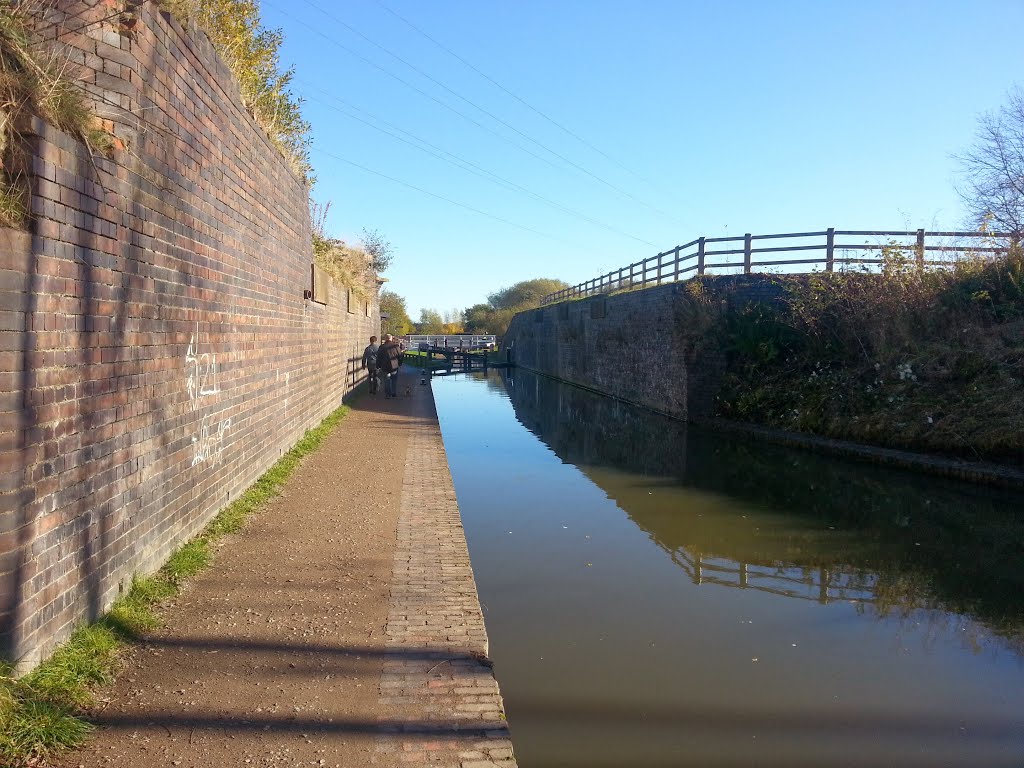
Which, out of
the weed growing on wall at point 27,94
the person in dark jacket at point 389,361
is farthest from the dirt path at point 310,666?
the person in dark jacket at point 389,361

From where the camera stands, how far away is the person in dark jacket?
61.5 ft

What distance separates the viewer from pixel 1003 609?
17.6ft

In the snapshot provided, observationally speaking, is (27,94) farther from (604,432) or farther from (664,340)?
(664,340)

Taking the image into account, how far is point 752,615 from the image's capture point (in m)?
5.31

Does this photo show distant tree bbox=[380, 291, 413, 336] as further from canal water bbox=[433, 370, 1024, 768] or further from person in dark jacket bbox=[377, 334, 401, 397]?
canal water bbox=[433, 370, 1024, 768]

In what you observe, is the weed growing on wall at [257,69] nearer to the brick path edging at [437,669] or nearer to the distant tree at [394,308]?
the brick path edging at [437,669]

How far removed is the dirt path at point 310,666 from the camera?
289cm

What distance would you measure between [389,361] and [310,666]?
15410 mm

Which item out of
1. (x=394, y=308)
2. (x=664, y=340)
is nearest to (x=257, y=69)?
(x=664, y=340)

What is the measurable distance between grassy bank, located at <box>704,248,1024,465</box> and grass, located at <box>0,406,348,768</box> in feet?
32.5

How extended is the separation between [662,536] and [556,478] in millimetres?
3063

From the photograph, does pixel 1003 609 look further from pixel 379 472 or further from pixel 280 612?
pixel 379 472

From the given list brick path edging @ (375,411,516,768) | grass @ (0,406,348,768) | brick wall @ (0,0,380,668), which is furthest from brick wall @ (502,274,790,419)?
grass @ (0,406,348,768)

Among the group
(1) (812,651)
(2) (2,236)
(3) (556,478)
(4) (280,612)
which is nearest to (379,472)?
(3) (556,478)
